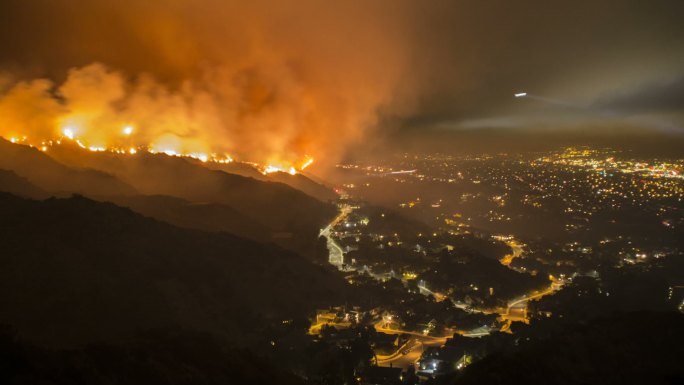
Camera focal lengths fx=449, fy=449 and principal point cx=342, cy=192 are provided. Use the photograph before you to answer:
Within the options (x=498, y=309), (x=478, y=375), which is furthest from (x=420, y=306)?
(x=478, y=375)

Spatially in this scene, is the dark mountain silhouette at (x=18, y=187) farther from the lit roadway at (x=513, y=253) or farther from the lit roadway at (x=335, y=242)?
the lit roadway at (x=513, y=253)

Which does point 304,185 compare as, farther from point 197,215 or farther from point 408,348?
point 408,348

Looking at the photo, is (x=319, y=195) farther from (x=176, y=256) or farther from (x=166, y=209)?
(x=176, y=256)

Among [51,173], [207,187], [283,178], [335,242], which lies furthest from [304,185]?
[51,173]

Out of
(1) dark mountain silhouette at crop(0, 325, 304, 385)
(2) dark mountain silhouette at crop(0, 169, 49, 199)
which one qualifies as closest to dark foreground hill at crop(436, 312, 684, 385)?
(1) dark mountain silhouette at crop(0, 325, 304, 385)

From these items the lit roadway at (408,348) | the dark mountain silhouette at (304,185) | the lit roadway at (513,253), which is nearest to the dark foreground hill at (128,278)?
the lit roadway at (408,348)
